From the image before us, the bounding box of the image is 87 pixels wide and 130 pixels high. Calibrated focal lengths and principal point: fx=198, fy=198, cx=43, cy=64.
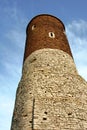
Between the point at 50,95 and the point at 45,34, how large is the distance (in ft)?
16.2

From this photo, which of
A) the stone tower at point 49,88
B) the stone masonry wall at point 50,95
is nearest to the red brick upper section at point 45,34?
the stone tower at point 49,88

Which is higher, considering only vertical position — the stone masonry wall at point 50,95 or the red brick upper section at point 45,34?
the red brick upper section at point 45,34

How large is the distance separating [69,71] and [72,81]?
78 cm

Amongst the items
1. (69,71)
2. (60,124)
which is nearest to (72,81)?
(69,71)

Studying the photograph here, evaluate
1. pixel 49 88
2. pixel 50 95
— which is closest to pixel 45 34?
pixel 49 88

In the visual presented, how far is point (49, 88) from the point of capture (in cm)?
1066

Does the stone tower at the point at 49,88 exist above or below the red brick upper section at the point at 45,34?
below

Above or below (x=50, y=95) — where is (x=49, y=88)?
above

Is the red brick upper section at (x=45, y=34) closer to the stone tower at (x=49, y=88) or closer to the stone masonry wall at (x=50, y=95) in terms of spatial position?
the stone tower at (x=49, y=88)

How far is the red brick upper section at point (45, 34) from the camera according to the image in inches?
518

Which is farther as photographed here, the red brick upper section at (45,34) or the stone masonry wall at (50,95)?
the red brick upper section at (45,34)

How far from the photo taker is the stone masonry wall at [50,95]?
9492mm

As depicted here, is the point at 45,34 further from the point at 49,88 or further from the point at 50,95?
the point at 50,95

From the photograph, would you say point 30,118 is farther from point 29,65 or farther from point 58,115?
point 29,65
